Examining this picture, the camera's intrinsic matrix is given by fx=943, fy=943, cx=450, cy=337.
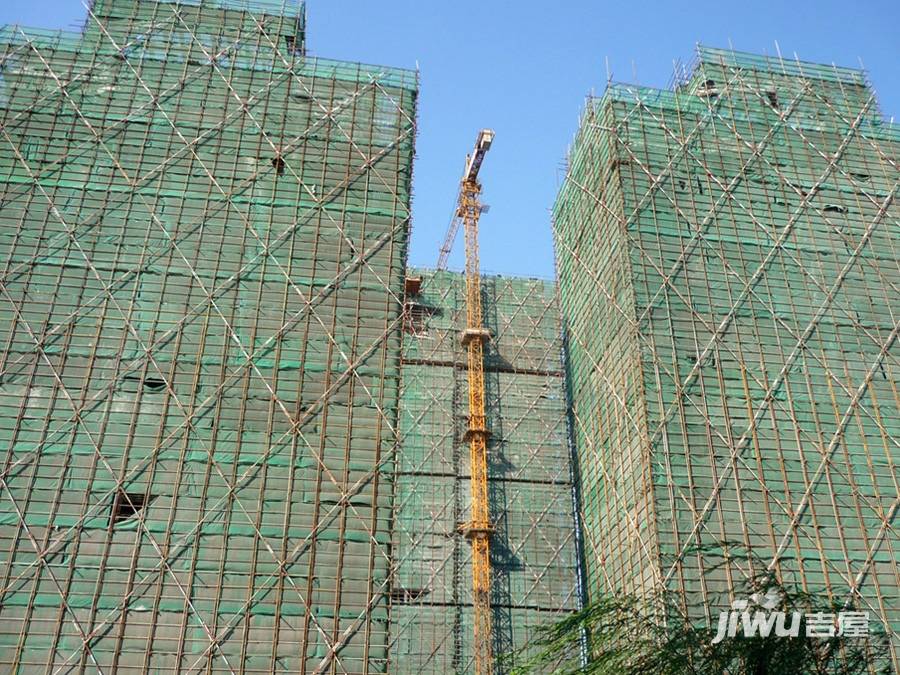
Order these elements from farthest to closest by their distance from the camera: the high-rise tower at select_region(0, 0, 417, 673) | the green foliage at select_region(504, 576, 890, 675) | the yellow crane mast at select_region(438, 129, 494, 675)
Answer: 1. the yellow crane mast at select_region(438, 129, 494, 675)
2. the high-rise tower at select_region(0, 0, 417, 673)
3. the green foliage at select_region(504, 576, 890, 675)

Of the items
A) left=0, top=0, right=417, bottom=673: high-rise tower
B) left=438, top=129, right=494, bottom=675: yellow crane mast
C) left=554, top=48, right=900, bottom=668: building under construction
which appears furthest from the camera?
left=438, top=129, right=494, bottom=675: yellow crane mast

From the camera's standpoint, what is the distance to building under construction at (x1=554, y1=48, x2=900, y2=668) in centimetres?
2441

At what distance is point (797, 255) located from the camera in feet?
95.2

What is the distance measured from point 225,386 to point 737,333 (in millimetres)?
14498

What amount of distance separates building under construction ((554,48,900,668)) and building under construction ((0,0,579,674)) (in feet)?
17.9

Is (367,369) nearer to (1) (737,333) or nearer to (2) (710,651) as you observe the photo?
(1) (737,333)

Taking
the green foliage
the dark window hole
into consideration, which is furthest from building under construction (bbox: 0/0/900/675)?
the green foliage

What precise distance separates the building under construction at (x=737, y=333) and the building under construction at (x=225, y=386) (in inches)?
215

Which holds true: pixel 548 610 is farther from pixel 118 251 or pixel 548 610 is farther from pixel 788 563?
pixel 118 251

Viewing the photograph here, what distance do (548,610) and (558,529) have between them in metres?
2.87

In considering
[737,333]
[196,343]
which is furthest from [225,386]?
[737,333]

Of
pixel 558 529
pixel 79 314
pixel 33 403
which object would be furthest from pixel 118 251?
pixel 558 529

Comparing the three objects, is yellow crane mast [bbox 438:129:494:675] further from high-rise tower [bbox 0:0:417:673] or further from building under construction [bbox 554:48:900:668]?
high-rise tower [bbox 0:0:417:673]

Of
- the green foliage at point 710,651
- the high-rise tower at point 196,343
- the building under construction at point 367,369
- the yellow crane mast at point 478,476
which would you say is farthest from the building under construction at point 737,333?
the green foliage at point 710,651
